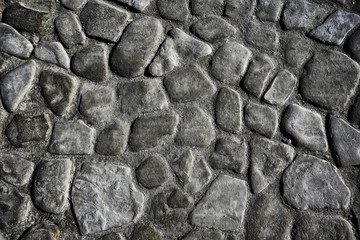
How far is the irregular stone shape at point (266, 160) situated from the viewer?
1.46 meters

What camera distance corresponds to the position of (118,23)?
1583 mm

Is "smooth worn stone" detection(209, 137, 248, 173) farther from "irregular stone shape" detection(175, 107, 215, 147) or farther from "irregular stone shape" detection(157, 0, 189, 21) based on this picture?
"irregular stone shape" detection(157, 0, 189, 21)

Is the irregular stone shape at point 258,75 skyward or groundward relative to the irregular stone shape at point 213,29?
groundward

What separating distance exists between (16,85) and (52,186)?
0.37 metres

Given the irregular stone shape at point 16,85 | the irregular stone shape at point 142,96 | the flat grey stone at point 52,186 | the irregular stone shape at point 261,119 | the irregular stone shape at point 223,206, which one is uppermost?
the irregular stone shape at point 261,119

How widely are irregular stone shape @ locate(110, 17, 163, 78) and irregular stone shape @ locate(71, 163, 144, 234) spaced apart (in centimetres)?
34

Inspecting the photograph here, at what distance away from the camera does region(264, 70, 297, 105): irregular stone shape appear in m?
1.50

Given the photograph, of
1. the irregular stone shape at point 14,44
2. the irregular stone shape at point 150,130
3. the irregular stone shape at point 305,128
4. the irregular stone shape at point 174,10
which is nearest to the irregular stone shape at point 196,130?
the irregular stone shape at point 150,130

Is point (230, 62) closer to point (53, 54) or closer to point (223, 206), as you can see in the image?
point (223, 206)

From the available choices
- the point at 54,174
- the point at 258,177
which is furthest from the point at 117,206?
the point at 258,177

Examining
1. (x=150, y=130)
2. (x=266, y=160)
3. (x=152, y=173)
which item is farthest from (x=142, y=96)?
(x=266, y=160)

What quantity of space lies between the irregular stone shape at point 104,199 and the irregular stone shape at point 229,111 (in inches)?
13.9

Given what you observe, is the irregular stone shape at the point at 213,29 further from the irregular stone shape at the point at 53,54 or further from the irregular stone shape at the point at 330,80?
the irregular stone shape at the point at 53,54

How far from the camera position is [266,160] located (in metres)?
1.47
